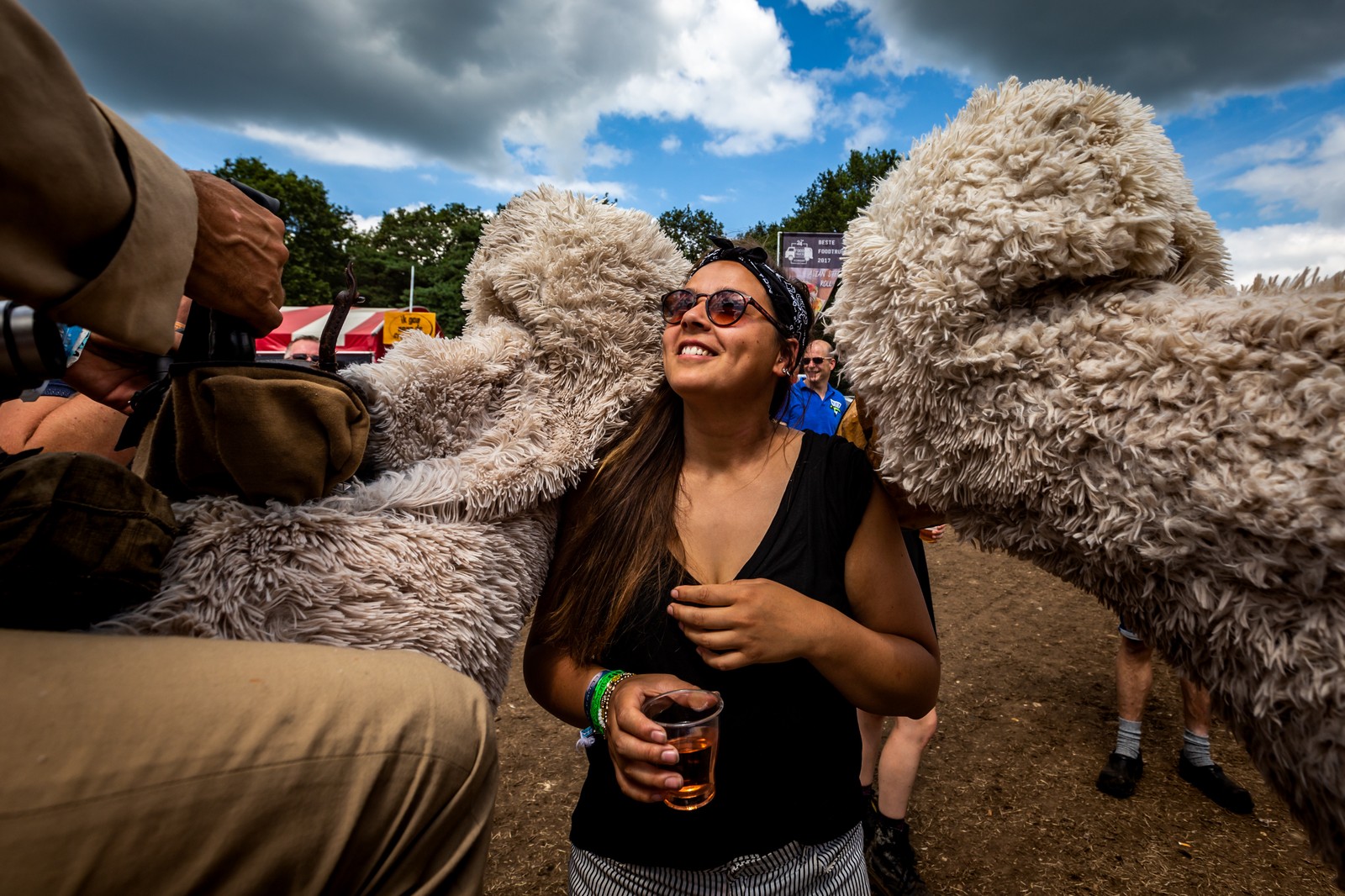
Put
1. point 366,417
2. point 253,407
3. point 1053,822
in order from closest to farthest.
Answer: point 253,407, point 366,417, point 1053,822

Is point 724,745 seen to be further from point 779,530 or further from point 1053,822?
point 1053,822

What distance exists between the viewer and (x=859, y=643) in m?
1.36

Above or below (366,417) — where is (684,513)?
below

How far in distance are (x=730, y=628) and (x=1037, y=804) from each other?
339 cm

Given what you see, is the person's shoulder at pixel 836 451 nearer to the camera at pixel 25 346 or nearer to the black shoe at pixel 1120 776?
the camera at pixel 25 346

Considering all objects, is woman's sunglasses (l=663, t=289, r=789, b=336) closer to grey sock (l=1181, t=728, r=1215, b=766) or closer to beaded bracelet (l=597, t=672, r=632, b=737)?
beaded bracelet (l=597, t=672, r=632, b=737)

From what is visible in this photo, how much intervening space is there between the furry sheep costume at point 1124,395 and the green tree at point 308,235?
1306 inches

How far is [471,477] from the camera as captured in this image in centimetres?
129

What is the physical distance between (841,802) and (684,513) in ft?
2.64

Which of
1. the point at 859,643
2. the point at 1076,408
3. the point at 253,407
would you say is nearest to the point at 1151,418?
the point at 1076,408

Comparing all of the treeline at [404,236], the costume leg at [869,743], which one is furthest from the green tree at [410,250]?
the costume leg at [869,743]

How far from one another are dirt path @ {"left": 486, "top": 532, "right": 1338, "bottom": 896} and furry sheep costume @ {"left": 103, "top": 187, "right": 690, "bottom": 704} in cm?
250

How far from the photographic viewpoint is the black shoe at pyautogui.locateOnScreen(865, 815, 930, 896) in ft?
9.49

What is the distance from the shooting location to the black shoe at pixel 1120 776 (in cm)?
357
